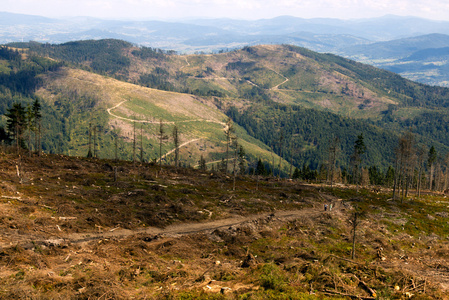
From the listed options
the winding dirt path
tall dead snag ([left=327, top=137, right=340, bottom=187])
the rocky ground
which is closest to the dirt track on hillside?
the winding dirt path

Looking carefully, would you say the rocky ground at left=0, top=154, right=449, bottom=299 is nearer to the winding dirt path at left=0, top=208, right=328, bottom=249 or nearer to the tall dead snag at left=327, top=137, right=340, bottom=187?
the winding dirt path at left=0, top=208, right=328, bottom=249

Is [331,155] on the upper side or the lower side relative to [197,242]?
lower

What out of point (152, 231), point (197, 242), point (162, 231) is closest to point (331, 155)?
point (162, 231)

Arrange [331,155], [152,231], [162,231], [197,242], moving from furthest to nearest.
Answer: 1. [331,155]
2. [162,231]
3. [152,231]
4. [197,242]

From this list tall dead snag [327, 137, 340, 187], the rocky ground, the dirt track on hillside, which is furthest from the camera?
tall dead snag [327, 137, 340, 187]

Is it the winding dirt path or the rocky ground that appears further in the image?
the winding dirt path

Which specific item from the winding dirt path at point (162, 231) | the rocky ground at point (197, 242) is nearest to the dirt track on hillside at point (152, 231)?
the winding dirt path at point (162, 231)

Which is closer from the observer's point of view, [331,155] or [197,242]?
[197,242]

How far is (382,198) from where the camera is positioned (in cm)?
9088

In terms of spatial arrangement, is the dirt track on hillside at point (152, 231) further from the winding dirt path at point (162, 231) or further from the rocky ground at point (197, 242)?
the rocky ground at point (197, 242)

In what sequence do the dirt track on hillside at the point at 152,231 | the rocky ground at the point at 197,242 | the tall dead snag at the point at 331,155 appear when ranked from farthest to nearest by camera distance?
the tall dead snag at the point at 331,155
the dirt track on hillside at the point at 152,231
the rocky ground at the point at 197,242

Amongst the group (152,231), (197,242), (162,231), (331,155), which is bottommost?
(331,155)

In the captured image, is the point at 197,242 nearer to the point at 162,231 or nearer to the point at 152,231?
the point at 162,231

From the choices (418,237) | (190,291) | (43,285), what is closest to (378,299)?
(190,291)
